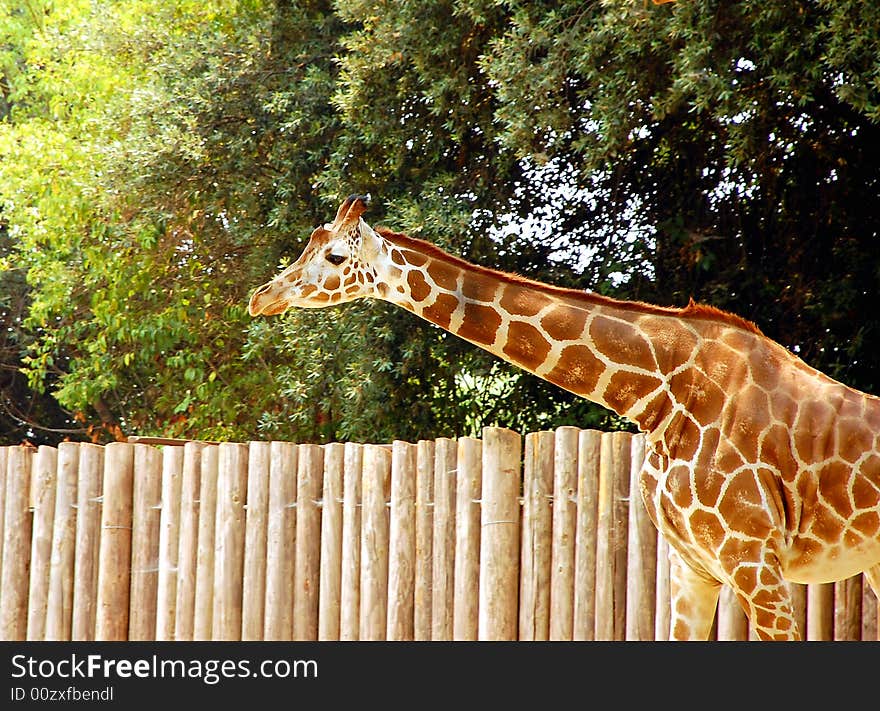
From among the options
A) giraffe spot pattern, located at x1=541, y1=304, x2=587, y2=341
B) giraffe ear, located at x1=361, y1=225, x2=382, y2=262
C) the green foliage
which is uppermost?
the green foliage

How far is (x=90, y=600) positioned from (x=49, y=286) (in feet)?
21.5

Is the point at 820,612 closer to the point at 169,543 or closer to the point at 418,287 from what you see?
the point at 418,287

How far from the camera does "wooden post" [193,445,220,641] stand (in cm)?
661

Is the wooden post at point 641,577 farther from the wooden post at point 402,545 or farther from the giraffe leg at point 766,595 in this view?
the giraffe leg at point 766,595

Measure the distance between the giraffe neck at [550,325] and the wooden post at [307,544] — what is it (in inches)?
84.8

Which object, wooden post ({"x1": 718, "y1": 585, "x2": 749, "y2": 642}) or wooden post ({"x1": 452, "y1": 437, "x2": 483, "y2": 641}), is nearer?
wooden post ({"x1": 718, "y1": 585, "x2": 749, "y2": 642})

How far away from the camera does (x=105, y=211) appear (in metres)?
11.1

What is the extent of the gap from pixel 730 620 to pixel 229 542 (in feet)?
9.27

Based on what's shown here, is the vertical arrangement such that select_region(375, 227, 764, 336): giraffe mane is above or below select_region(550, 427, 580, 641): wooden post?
above

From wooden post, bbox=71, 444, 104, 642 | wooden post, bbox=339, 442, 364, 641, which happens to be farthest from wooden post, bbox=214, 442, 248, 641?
wooden post, bbox=71, 444, 104, 642

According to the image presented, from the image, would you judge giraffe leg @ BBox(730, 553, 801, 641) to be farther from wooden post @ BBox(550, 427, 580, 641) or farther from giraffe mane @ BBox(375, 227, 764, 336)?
A: wooden post @ BBox(550, 427, 580, 641)

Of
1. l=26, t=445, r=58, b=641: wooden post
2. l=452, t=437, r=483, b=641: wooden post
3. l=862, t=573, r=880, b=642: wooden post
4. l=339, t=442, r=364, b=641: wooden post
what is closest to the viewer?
l=862, t=573, r=880, b=642: wooden post

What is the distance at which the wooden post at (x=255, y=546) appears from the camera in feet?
21.2

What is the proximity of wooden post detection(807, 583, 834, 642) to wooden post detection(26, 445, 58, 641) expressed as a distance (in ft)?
15.0
